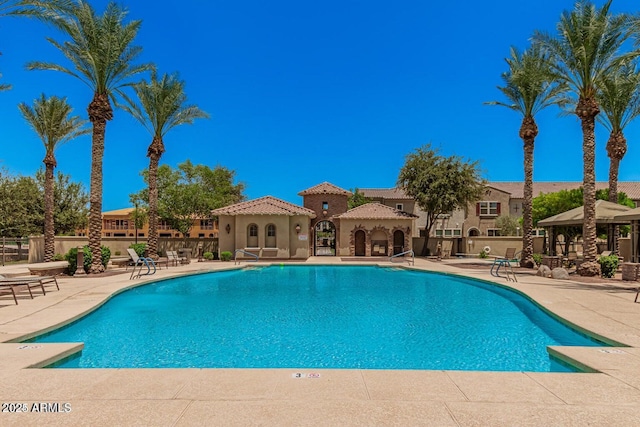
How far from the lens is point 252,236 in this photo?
93.0 feet

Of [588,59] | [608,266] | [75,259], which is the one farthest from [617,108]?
[75,259]

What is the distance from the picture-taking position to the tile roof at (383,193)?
4867cm

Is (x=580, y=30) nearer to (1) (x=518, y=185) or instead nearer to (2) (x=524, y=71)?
(2) (x=524, y=71)

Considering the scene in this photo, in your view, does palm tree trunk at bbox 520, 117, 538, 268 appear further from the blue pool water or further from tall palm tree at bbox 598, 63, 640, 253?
the blue pool water

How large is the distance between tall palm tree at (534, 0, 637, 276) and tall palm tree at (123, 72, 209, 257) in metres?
19.9

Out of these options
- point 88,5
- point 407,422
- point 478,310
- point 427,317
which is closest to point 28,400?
point 407,422

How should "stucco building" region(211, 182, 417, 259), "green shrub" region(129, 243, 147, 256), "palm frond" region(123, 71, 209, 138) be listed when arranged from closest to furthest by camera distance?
"palm frond" region(123, 71, 209, 138) → "green shrub" region(129, 243, 147, 256) → "stucco building" region(211, 182, 417, 259)

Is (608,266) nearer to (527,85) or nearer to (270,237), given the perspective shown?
(527,85)

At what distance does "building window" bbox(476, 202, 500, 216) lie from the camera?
152ft

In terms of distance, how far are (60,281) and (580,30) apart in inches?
925

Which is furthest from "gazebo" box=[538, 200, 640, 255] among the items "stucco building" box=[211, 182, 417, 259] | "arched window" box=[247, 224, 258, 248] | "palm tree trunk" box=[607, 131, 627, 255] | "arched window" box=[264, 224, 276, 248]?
"arched window" box=[247, 224, 258, 248]

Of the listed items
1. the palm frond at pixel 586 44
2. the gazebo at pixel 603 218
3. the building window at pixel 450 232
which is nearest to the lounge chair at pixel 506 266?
the gazebo at pixel 603 218

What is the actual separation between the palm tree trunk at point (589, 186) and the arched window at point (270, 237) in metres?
18.4

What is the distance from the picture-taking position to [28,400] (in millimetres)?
4316
